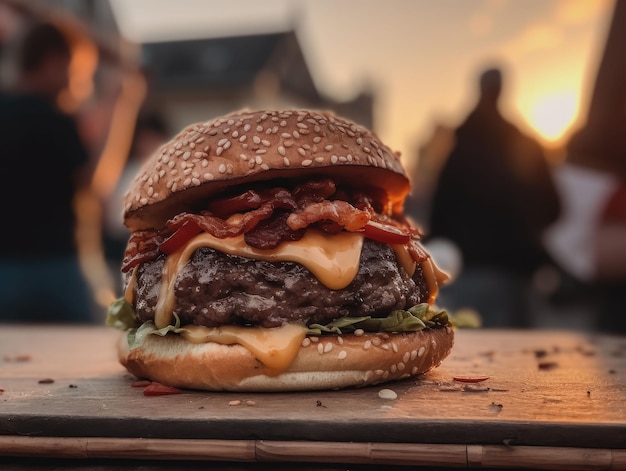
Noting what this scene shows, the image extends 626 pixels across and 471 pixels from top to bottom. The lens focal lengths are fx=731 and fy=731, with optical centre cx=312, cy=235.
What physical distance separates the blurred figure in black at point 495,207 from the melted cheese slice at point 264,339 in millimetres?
4095

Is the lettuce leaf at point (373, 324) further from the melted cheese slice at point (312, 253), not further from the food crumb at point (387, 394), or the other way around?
the food crumb at point (387, 394)

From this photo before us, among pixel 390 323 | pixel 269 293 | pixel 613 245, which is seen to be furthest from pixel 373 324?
pixel 613 245

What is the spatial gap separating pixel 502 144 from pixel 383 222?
3.67m

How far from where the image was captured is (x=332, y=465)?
90.9 inches

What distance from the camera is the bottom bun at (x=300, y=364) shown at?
110 inches

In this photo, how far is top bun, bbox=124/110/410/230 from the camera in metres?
2.93

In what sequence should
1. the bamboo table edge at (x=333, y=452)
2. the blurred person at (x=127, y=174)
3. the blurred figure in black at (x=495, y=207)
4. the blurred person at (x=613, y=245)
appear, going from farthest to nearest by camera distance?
the blurred person at (x=127, y=174) → the blurred figure in black at (x=495, y=207) → the blurred person at (x=613, y=245) → the bamboo table edge at (x=333, y=452)

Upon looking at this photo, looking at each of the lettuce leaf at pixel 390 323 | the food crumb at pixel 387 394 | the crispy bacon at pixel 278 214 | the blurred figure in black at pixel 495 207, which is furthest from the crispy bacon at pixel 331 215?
the blurred figure in black at pixel 495 207

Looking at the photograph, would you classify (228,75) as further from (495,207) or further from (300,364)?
(300,364)

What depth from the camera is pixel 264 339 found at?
280cm

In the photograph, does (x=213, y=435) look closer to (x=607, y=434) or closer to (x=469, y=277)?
(x=607, y=434)

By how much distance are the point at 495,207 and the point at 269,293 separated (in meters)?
4.10

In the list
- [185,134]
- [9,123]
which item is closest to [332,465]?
[185,134]

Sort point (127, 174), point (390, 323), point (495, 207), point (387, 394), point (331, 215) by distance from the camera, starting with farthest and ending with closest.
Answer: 1. point (127, 174)
2. point (495, 207)
3. point (390, 323)
4. point (331, 215)
5. point (387, 394)
